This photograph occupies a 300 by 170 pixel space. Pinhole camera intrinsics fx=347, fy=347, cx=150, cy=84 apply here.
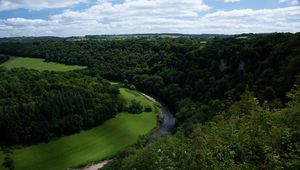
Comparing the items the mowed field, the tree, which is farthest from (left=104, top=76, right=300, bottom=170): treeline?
the tree

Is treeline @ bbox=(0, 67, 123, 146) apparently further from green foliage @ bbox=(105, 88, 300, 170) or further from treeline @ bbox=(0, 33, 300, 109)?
green foliage @ bbox=(105, 88, 300, 170)

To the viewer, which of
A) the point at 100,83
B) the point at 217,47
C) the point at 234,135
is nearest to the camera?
the point at 234,135

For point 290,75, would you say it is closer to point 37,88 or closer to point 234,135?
point 234,135

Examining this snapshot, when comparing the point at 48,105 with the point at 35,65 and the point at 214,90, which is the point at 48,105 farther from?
the point at 35,65

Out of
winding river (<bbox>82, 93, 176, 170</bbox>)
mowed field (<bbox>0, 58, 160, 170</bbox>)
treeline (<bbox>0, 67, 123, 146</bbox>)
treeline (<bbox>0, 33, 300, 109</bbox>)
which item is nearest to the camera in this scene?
treeline (<bbox>0, 33, 300, 109</bbox>)

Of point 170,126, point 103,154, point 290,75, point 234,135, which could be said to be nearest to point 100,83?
point 170,126

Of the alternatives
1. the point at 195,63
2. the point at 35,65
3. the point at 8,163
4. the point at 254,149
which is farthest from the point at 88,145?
the point at 35,65
